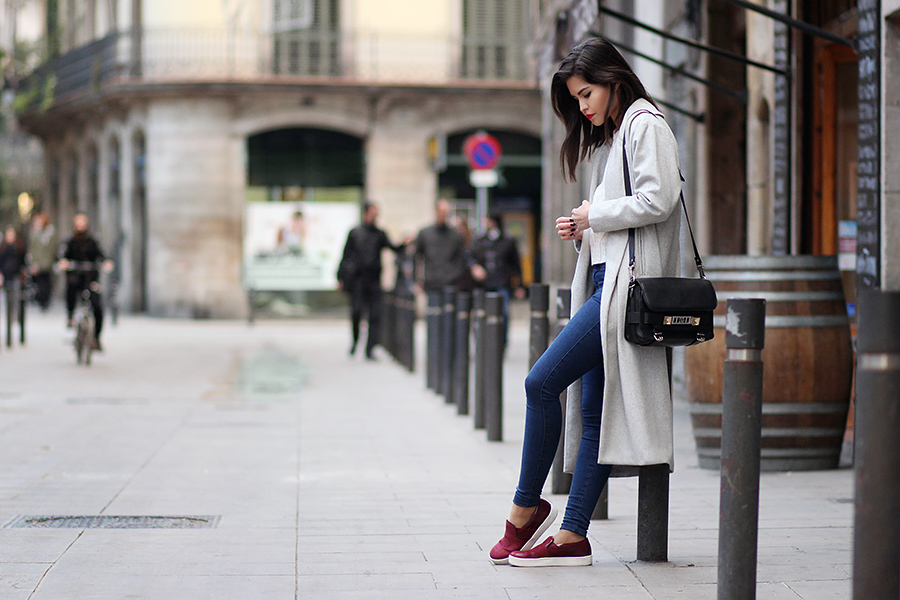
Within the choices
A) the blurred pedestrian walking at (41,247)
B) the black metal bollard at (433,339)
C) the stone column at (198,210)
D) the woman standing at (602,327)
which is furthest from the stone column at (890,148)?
the blurred pedestrian walking at (41,247)

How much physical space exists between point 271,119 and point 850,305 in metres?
A: 19.8

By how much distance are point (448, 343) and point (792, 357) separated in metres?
4.61

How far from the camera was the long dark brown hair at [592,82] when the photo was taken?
14.8 ft

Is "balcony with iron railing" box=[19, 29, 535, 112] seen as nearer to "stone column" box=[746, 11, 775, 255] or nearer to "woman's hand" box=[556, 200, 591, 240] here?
"stone column" box=[746, 11, 775, 255]

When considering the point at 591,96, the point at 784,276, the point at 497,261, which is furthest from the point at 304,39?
the point at 591,96

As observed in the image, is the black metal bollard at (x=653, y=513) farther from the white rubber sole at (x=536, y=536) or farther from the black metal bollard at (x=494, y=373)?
the black metal bollard at (x=494, y=373)

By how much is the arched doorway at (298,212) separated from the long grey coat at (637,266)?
2294 centimetres

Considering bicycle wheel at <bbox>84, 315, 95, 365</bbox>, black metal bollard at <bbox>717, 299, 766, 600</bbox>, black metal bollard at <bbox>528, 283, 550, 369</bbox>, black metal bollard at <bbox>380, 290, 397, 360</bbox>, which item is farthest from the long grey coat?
black metal bollard at <bbox>380, 290, 397, 360</bbox>

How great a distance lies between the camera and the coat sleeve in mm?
4344

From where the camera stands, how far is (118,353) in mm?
16484

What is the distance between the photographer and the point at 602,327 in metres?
4.39

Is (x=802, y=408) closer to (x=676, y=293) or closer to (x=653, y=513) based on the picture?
(x=653, y=513)

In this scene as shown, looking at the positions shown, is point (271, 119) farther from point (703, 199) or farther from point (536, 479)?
point (536, 479)

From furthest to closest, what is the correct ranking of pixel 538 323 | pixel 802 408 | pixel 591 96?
1. pixel 538 323
2. pixel 802 408
3. pixel 591 96
